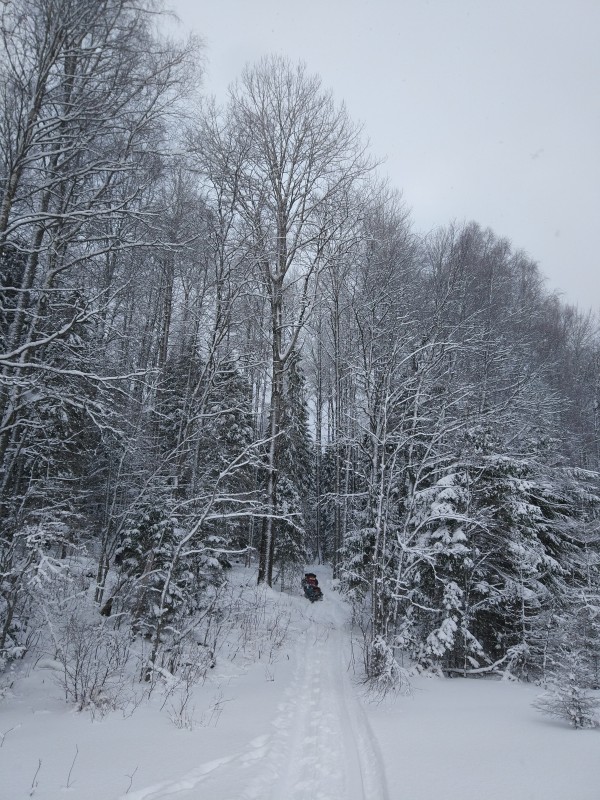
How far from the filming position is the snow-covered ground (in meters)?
3.53

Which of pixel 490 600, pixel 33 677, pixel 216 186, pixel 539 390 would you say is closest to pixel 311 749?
pixel 33 677

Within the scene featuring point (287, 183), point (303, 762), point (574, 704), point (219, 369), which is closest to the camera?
point (303, 762)

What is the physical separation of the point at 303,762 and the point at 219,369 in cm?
640

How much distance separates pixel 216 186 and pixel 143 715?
9.83 metres

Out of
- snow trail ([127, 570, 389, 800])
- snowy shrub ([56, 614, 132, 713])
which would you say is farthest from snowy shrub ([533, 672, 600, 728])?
snowy shrub ([56, 614, 132, 713])

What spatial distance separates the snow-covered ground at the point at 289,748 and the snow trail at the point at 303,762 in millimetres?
17

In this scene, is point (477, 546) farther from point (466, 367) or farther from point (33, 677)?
point (33, 677)

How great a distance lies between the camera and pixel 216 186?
999cm

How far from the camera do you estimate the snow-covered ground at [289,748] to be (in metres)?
3.53

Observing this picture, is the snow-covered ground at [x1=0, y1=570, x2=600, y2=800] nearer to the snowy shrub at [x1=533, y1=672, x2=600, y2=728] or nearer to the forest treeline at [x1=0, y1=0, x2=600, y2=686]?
the snowy shrub at [x1=533, y1=672, x2=600, y2=728]

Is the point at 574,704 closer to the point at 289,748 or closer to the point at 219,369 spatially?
the point at 289,748

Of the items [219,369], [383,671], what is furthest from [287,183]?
[383,671]

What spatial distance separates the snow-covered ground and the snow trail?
0.02m

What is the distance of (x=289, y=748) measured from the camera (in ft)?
15.5
